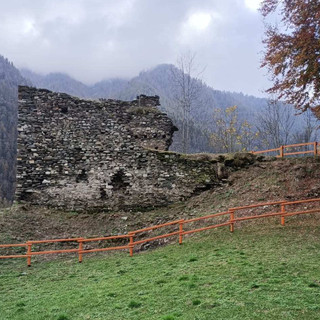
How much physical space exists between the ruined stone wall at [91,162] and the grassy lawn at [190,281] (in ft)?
13.7

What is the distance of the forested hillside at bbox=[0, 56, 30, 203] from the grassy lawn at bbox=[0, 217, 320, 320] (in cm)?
6871

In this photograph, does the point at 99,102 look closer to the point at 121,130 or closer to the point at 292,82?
the point at 121,130

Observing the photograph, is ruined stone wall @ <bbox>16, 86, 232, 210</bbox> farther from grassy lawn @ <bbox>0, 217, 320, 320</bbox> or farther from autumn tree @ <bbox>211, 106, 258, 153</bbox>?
autumn tree @ <bbox>211, 106, 258, 153</bbox>

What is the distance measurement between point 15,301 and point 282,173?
1127 centimetres

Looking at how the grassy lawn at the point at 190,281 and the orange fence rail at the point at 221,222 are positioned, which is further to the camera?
the orange fence rail at the point at 221,222

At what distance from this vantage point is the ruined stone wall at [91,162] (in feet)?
50.5

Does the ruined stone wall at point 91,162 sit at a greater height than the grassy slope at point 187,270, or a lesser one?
greater

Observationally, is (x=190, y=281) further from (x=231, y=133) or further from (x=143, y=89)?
(x=143, y=89)

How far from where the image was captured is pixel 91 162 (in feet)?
52.2

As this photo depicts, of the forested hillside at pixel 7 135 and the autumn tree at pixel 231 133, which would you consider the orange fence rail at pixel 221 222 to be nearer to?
the autumn tree at pixel 231 133

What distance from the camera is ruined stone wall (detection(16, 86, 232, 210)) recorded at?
50.5 ft

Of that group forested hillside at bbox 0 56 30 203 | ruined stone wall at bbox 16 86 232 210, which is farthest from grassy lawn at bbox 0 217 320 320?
forested hillside at bbox 0 56 30 203

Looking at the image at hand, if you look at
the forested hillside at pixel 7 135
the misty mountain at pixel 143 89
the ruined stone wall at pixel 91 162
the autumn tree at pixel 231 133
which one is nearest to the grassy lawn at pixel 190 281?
the ruined stone wall at pixel 91 162

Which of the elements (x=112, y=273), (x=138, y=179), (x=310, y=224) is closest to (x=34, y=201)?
(x=138, y=179)
